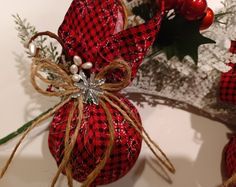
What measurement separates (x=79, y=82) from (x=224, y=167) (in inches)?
12.8

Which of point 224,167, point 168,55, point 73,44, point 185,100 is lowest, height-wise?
point 224,167

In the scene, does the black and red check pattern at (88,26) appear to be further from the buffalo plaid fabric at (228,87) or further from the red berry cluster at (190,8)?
the buffalo plaid fabric at (228,87)

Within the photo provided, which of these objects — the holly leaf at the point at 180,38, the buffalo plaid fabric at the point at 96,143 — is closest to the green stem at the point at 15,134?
the buffalo plaid fabric at the point at 96,143

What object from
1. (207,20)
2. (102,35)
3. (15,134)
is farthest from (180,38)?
(15,134)

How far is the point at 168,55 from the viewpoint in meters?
0.68

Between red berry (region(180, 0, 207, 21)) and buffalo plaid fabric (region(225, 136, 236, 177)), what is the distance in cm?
Result: 23

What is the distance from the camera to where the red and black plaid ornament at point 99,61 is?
0.56 meters

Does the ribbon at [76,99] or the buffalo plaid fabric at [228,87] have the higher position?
the ribbon at [76,99]

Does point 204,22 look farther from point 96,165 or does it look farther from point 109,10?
point 96,165

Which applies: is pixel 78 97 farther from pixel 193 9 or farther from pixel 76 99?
pixel 193 9

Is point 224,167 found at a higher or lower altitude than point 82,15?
lower

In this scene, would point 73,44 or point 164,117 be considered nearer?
point 73,44

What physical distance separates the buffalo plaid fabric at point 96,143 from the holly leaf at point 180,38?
0.17 meters

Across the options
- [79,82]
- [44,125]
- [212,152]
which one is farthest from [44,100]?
[212,152]
